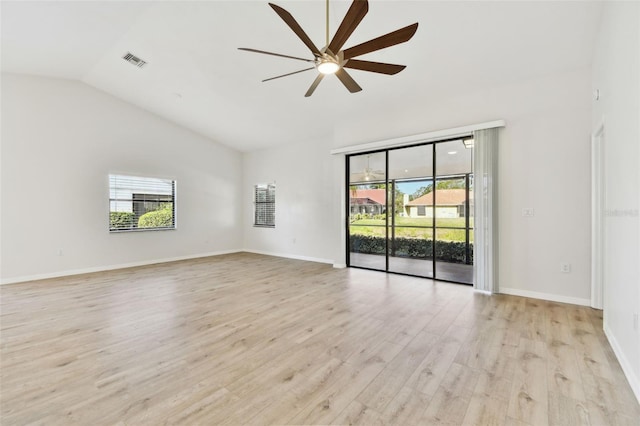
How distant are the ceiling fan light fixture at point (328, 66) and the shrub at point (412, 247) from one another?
145 inches

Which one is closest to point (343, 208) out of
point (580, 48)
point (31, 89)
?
point (580, 48)

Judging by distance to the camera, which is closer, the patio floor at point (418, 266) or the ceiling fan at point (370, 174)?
the patio floor at point (418, 266)

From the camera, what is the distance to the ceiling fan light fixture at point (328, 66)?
257 centimetres

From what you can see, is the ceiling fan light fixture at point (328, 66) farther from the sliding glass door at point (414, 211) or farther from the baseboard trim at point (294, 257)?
the baseboard trim at point (294, 257)

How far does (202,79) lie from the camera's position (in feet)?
16.5

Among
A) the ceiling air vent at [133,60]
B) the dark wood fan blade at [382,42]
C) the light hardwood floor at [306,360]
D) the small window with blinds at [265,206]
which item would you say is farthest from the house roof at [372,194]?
the ceiling air vent at [133,60]

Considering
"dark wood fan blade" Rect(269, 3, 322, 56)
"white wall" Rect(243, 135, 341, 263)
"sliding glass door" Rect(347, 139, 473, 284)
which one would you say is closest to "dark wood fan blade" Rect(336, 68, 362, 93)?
"dark wood fan blade" Rect(269, 3, 322, 56)

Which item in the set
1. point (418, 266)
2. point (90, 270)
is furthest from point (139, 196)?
point (418, 266)

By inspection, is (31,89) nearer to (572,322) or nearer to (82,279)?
(82,279)

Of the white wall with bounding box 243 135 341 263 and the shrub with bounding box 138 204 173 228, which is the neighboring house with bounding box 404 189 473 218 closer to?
the white wall with bounding box 243 135 341 263

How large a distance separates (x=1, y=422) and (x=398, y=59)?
16.1 ft

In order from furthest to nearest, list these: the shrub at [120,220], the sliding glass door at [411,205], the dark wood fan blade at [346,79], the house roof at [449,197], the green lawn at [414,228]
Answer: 1. the shrub at [120,220]
2. the sliding glass door at [411,205]
3. the green lawn at [414,228]
4. the house roof at [449,197]
5. the dark wood fan blade at [346,79]

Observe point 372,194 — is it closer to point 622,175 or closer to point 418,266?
point 418,266

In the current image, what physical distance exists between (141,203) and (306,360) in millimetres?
6111
